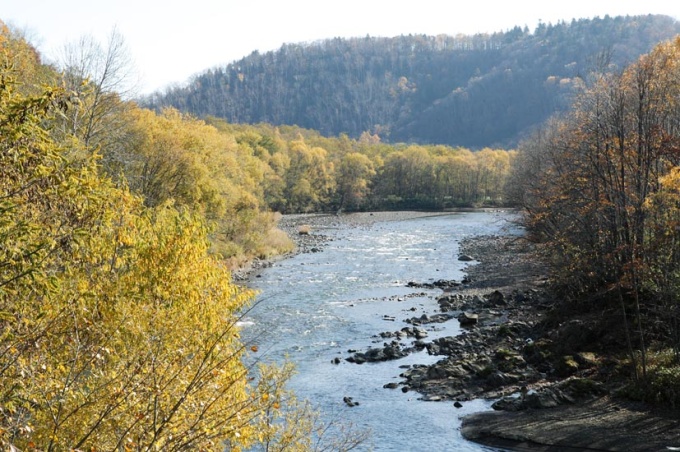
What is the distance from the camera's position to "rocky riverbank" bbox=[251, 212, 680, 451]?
1885 cm

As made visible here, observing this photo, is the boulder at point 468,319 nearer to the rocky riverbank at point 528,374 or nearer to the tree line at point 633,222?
the rocky riverbank at point 528,374

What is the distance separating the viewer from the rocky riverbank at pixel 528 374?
18848 mm

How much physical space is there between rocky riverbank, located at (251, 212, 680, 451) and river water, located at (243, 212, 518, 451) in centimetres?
78

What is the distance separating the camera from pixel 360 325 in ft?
114

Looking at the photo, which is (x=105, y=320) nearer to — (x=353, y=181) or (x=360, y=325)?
(x=360, y=325)

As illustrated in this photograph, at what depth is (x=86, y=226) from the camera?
39.3ft

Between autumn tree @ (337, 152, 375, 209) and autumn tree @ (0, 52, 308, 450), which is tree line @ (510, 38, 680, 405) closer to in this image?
autumn tree @ (0, 52, 308, 450)

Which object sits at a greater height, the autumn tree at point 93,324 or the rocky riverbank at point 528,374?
the autumn tree at point 93,324

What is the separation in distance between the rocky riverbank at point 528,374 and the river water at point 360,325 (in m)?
0.78

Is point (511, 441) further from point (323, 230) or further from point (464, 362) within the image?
point (323, 230)

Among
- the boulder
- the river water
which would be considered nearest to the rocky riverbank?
the boulder

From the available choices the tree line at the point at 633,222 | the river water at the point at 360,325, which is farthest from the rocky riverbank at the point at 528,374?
the tree line at the point at 633,222

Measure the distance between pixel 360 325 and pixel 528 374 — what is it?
1175 cm

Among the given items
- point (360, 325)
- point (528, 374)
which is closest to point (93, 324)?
point (528, 374)
